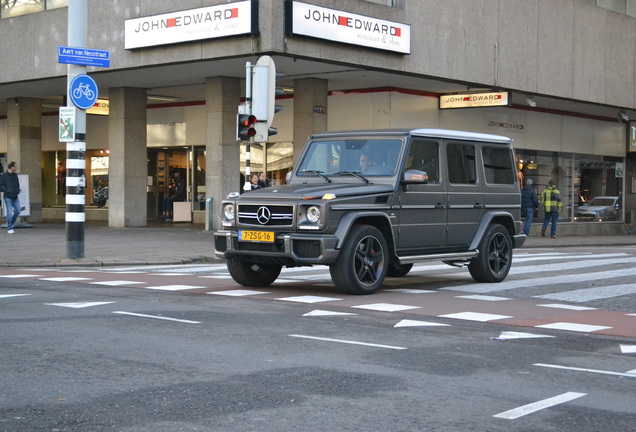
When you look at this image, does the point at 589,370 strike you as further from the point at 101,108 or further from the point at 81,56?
the point at 101,108

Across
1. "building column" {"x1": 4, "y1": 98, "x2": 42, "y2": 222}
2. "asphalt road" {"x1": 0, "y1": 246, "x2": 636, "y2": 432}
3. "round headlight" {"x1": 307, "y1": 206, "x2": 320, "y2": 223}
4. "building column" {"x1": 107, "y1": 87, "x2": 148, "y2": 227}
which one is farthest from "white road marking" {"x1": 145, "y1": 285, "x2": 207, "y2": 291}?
"building column" {"x1": 4, "y1": 98, "x2": 42, "y2": 222}

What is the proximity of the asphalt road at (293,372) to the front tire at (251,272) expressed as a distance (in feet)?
7.39

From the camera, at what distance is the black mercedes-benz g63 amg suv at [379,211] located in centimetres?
1145

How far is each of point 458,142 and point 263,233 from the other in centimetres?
339

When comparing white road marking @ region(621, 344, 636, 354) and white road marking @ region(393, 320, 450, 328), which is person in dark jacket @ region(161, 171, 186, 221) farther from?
white road marking @ region(621, 344, 636, 354)

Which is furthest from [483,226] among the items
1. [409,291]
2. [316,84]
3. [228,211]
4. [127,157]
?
[127,157]

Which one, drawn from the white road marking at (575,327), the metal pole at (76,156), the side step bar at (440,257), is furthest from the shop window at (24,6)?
the white road marking at (575,327)

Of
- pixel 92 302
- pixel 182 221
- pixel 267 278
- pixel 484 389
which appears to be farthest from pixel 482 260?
pixel 182 221

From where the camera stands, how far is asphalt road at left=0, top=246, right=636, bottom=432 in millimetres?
5480

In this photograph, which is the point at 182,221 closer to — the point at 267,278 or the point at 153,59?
the point at 153,59

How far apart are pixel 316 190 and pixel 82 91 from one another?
710 cm

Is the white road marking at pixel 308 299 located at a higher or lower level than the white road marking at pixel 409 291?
higher

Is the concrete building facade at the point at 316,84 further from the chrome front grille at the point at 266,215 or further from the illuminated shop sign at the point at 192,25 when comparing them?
the chrome front grille at the point at 266,215

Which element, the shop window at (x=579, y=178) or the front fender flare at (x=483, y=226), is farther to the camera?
the shop window at (x=579, y=178)
